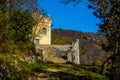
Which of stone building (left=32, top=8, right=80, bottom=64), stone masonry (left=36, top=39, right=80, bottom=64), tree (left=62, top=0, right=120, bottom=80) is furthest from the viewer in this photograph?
stone masonry (left=36, top=39, right=80, bottom=64)

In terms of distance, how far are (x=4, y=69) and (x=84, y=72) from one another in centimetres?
655

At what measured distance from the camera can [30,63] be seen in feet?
111

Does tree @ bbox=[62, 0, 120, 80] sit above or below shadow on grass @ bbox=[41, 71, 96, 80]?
above

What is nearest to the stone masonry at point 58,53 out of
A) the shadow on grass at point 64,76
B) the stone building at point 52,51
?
the stone building at point 52,51

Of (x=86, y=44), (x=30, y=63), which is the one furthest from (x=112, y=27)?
(x=86, y=44)

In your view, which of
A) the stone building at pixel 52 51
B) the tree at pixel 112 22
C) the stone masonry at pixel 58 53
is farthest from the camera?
the stone masonry at pixel 58 53

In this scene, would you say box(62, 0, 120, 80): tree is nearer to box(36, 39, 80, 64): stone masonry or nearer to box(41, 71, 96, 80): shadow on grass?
box(41, 71, 96, 80): shadow on grass

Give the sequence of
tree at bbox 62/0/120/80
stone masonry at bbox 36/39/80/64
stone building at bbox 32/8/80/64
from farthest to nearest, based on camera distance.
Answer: stone masonry at bbox 36/39/80/64
stone building at bbox 32/8/80/64
tree at bbox 62/0/120/80

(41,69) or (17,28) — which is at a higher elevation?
(17,28)

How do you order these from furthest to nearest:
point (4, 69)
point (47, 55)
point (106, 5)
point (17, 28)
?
point (47, 55), point (17, 28), point (4, 69), point (106, 5)

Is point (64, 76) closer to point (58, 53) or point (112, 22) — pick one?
point (112, 22)

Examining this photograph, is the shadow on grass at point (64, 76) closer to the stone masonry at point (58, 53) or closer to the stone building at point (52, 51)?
the stone building at point (52, 51)

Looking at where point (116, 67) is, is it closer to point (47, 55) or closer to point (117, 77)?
point (117, 77)

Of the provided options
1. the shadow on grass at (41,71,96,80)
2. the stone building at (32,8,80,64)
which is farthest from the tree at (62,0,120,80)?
the stone building at (32,8,80,64)
